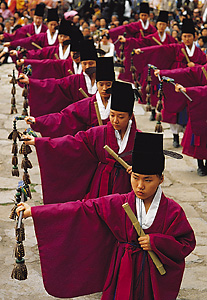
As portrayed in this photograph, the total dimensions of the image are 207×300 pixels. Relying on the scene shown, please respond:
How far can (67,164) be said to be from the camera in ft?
17.5

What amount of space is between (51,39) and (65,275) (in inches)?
307

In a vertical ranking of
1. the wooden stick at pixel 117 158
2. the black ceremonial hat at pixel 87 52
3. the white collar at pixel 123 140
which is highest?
the black ceremonial hat at pixel 87 52

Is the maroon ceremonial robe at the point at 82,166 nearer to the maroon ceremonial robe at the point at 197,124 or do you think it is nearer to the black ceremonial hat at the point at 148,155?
the black ceremonial hat at the point at 148,155

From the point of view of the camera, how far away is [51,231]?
4.07m

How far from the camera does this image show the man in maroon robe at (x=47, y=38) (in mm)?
11281

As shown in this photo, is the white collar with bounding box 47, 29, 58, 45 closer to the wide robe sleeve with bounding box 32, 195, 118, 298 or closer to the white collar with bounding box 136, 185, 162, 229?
the wide robe sleeve with bounding box 32, 195, 118, 298

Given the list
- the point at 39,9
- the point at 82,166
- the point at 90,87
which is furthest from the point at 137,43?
the point at 82,166

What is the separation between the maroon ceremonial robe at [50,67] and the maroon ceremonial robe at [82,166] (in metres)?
3.60

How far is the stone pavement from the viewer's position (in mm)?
5066

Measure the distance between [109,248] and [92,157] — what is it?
1.22 meters

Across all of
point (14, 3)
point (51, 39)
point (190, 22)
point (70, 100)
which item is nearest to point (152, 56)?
point (190, 22)

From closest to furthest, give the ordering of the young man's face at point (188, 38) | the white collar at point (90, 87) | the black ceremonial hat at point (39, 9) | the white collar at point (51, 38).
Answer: the white collar at point (90, 87) → the young man's face at point (188, 38) → the white collar at point (51, 38) → the black ceremonial hat at point (39, 9)

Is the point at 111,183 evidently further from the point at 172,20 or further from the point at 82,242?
the point at 172,20

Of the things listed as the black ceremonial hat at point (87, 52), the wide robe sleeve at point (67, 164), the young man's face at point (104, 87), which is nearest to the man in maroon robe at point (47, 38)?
the black ceremonial hat at point (87, 52)
